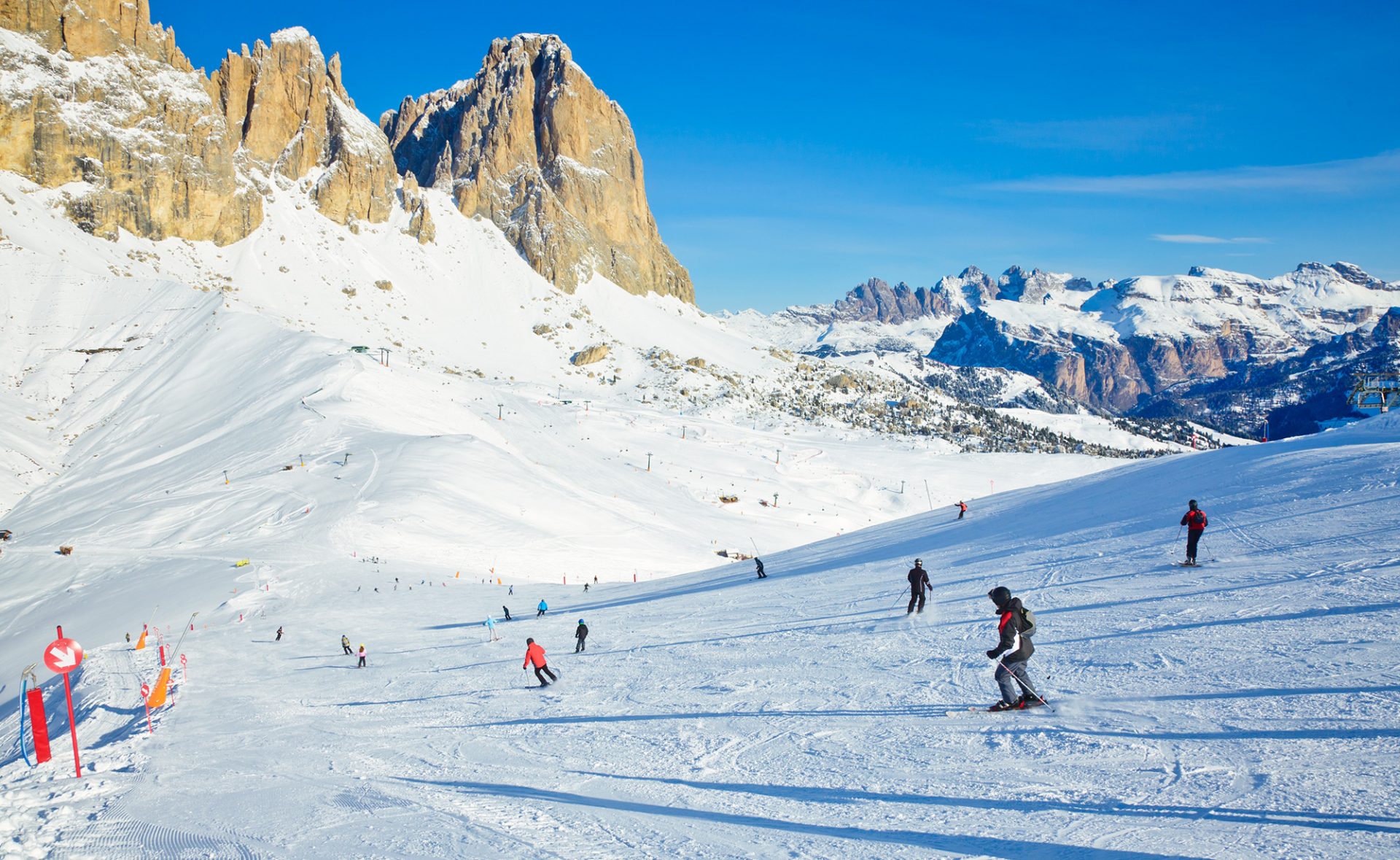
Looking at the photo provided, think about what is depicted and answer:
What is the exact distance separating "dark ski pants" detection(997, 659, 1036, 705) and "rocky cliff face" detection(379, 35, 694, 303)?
551 ft

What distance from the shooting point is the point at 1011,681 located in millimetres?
9328

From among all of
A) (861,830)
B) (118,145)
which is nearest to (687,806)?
(861,830)

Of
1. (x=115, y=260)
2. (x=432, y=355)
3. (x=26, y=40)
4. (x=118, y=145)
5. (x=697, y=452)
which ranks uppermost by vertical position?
(x=26, y=40)

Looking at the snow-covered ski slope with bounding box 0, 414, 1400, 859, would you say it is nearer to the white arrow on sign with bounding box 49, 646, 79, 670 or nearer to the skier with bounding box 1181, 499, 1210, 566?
the skier with bounding box 1181, 499, 1210, 566

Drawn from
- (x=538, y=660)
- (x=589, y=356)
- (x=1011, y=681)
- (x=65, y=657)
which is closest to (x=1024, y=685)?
(x=1011, y=681)

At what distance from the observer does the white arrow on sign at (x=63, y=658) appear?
39.4 ft

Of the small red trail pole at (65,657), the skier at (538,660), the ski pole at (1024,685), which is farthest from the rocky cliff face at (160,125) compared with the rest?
the ski pole at (1024,685)

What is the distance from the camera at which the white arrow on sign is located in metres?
12.0

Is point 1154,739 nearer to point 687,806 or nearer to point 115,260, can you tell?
point 687,806

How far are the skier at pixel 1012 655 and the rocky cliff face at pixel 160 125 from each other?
140945 mm

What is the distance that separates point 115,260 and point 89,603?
96902mm

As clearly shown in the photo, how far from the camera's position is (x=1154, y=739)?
314 inches

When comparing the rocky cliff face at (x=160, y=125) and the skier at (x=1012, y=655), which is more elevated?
the rocky cliff face at (x=160, y=125)

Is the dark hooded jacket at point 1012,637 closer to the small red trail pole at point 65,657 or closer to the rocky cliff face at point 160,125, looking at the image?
the small red trail pole at point 65,657
